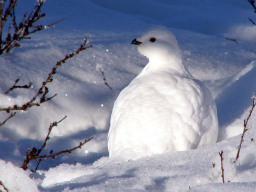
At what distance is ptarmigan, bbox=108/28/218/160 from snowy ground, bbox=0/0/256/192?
0.91ft

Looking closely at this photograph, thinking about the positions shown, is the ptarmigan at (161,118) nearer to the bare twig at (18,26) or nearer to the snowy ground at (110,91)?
the snowy ground at (110,91)

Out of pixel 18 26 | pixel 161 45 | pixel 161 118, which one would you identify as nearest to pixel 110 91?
pixel 161 45

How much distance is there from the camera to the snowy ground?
215cm

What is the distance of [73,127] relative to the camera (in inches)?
172

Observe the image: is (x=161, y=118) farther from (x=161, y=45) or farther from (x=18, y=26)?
(x=18, y=26)

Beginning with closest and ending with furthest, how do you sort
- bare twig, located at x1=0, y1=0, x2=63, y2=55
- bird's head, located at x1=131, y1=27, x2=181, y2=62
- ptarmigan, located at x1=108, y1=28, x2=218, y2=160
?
bare twig, located at x1=0, y1=0, x2=63, y2=55, ptarmigan, located at x1=108, y1=28, x2=218, y2=160, bird's head, located at x1=131, y1=27, x2=181, y2=62

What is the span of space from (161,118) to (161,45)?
3.79ft

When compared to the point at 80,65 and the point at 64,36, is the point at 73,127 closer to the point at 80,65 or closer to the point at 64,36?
the point at 80,65

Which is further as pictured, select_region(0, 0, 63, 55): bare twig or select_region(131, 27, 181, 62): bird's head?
select_region(131, 27, 181, 62): bird's head

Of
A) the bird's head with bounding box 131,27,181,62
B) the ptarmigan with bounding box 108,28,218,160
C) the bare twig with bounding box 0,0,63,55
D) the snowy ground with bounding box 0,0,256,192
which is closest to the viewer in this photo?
the snowy ground with bounding box 0,0,256,192

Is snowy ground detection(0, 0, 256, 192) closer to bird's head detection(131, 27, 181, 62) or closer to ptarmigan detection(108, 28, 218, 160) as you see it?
ptarmigan detection(108, 28, 218, 160)

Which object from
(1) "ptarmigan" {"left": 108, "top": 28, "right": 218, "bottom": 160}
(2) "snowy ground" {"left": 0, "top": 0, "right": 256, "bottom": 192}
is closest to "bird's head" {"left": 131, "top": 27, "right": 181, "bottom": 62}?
(1) "ptarmigan" {"left": 108, "top": 28, "right": 218, "bottom": 160}

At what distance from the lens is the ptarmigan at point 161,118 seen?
326 cm

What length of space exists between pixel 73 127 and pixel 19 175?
2422 mm
